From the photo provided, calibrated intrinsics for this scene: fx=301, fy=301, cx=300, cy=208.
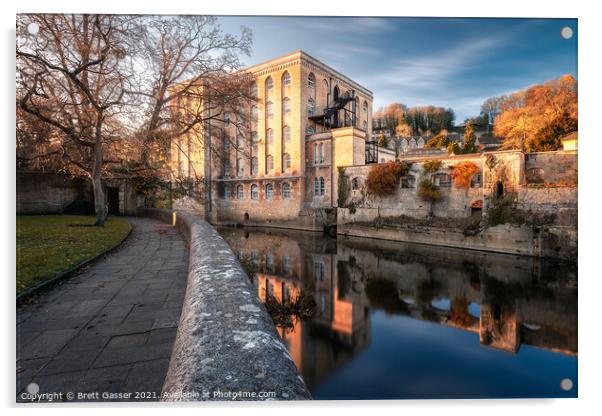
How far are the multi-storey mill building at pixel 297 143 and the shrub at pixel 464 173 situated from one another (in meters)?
7.13

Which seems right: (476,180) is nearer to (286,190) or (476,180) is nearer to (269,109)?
(286,190)

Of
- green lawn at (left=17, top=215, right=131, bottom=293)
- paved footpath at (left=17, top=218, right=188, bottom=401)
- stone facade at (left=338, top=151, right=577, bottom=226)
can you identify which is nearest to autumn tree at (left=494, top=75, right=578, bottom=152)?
stone facade at (left=338, top=151, right=577, bottom=226)

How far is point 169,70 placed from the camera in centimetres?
932

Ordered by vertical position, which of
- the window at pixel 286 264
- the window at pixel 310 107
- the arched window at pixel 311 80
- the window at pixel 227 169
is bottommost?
the window at pixel 286 264

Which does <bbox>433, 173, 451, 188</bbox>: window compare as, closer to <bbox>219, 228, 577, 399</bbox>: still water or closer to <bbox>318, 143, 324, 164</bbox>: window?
<bbox>219, 228, 577, 399</bbox>: still water

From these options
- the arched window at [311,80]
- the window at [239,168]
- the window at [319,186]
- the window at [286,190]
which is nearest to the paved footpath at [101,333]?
the window at [319,186]

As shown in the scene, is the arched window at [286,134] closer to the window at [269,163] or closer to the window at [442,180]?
the window at [269,163]

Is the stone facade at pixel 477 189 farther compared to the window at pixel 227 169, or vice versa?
the window at pixel 227 169

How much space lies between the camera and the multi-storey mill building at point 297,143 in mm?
20609

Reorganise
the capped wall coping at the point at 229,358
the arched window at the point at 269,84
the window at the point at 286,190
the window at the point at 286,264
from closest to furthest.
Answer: the capped wall coping at the point at 229,358
the window at the point at 286,264
the arched window at the point at 269,84
the window at the point at 286,190

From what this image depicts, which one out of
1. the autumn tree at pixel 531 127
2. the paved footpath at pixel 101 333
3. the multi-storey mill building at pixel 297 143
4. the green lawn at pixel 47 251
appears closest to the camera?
the paved footpath at pixel 101 333

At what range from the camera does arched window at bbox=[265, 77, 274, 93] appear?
848 inches

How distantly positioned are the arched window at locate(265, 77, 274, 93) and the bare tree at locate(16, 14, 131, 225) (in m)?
14.3
